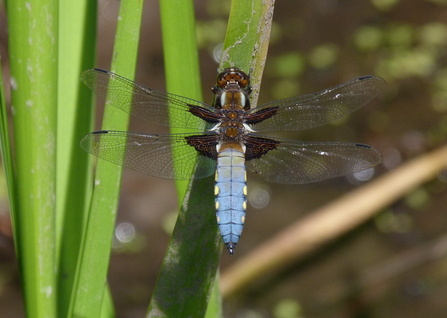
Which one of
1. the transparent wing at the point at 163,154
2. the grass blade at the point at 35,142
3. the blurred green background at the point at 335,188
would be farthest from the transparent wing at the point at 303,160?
the blurred green background at the point at 335,188

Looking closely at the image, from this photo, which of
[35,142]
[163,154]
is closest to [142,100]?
[163,154]

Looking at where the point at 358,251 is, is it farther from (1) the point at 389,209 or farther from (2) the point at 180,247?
(2) the point at 180,247

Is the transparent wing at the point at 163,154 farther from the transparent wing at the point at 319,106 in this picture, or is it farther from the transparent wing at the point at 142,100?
the transparent wing at the point at 319,106

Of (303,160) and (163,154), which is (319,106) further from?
(163,154)

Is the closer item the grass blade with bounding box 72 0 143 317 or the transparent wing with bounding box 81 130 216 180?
the grass blade with bounding box 72 0 143 317

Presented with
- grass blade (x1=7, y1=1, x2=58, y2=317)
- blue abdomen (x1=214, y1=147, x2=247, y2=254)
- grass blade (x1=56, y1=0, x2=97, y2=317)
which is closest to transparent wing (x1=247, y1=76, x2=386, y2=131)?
blue abdomen (x1=214, y1=147, x2=247, y2=254)

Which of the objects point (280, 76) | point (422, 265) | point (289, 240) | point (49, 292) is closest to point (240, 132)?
point (49, 292)

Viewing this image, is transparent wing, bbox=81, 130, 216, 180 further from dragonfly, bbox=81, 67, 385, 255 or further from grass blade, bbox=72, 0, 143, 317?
grass blade, bbox=72, 0, 143, 317
